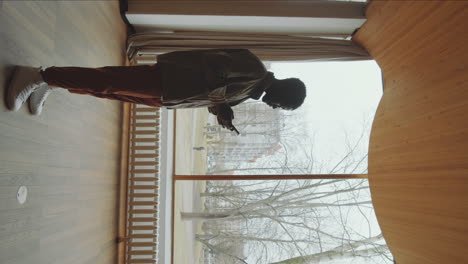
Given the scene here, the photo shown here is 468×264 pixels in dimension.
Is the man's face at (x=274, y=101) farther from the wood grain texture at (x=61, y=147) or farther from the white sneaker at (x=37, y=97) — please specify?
the wood grain texture at (x=61, y=147)

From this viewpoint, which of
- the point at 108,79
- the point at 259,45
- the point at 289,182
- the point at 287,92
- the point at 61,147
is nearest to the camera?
the point at 108,79

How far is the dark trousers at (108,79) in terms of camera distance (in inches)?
72.6

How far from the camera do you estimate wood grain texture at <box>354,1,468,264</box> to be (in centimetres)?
241

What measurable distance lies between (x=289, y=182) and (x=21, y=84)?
3055mm

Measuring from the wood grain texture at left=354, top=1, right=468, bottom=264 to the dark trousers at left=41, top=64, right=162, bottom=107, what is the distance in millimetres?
2117

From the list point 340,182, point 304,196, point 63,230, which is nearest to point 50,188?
point 63,230

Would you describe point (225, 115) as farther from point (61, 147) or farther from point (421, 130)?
point (421, 130)

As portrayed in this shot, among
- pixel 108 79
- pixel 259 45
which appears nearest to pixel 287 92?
pixel 108 79

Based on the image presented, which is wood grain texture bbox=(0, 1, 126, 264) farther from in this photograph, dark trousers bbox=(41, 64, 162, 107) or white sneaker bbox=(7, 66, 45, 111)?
dark trousers bbox=(41, 64, 162, 107)

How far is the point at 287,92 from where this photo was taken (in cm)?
198

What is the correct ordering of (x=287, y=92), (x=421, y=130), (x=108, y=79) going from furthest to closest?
(x=421, y=130) < (x=287, y=92) < (x=108, y=79)

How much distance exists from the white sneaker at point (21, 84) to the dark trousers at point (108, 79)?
5cm

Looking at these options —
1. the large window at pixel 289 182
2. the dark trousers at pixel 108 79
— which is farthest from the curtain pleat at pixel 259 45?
the dark trousers at pixel 108 79

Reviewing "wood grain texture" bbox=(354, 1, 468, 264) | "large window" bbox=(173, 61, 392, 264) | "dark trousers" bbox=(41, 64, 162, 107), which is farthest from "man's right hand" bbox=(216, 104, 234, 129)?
"large window" bbox=(173, 61, 392, 264)
